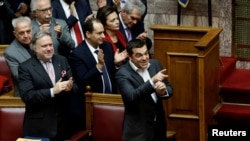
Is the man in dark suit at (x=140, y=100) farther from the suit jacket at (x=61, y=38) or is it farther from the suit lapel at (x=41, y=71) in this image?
the suit jacket at (x=61, y=38)

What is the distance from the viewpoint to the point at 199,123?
5348 mm

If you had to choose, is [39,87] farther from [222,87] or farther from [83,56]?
[222,87]

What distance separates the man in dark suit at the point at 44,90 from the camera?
4715mm

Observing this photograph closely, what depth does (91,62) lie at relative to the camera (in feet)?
17.1

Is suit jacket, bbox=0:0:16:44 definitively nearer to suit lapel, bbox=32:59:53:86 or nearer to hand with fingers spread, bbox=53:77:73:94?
suit lapel, bbox=32:59:53:86

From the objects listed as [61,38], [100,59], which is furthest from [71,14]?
[100,59]

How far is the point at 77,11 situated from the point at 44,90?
1318 mm

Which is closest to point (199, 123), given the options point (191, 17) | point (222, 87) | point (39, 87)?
point (222, 87)

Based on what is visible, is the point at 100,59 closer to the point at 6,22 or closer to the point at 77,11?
the point at 77,11

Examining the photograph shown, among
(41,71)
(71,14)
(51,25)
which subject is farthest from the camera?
(71,14)

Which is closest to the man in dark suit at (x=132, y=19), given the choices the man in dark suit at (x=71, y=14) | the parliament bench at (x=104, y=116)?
the man in dark suit at (x=71, y=14)

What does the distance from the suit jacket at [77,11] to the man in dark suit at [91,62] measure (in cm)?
51

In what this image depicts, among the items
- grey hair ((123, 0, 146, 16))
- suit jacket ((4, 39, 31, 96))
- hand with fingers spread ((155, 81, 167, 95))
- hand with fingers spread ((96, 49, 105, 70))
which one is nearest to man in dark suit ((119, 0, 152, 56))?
grey hair ((123, 0, 146, 16))

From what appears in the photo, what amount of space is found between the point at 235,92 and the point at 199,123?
65 centimetres
